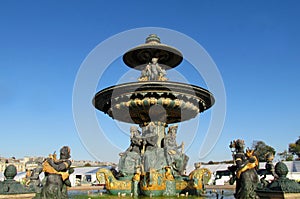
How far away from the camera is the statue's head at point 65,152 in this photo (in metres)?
6.04

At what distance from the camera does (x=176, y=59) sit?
45.6 ft

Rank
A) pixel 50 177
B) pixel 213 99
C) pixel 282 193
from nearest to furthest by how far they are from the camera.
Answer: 1. pixel 282 193
2. pixel 50 177
3. pixel 213 99

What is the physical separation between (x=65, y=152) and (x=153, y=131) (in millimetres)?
5823

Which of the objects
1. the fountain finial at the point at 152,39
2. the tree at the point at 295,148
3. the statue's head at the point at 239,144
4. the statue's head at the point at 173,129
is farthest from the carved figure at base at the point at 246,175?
the tree at the point at 295,148

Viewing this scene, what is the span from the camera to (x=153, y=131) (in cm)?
1159

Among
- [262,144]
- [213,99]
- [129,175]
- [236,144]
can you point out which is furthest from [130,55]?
[262,144]

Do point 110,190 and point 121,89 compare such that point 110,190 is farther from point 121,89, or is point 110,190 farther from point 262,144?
point 262,144

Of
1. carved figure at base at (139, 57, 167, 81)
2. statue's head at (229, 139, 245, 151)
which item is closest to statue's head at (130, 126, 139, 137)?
carved figure at base at (139, 57, 167, 81)

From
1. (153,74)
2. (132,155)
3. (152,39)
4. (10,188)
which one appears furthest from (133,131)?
(10,188)

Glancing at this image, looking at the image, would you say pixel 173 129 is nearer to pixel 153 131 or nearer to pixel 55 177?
pixel 153 131

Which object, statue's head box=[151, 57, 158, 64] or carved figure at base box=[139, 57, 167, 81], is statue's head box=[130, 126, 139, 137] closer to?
carved figure at base box=[139, 57, 167, 81]

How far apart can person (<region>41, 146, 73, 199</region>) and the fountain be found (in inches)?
170

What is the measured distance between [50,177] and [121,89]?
209 inches

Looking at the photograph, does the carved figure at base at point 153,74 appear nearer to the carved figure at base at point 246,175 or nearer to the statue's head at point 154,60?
the statue's head at point 154,60
